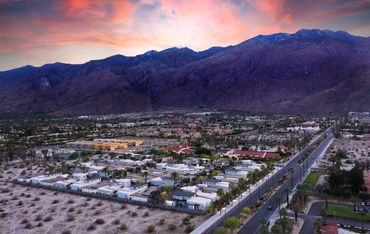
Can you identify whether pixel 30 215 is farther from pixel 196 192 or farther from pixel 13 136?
pixel 13 136

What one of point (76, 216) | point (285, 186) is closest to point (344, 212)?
point (285, 186)

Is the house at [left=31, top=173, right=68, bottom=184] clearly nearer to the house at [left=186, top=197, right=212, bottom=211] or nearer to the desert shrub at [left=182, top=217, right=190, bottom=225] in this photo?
the house at [left=186, top=197, right=212, bottom=211]

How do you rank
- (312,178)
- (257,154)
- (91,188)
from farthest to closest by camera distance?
(257,154), (312,178), (91,188)

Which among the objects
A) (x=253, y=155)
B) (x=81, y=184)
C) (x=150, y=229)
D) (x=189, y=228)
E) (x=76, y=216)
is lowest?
(x=76, y=216)

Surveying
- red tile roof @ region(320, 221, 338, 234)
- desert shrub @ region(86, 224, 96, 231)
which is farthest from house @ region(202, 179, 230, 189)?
desert shrub @ region(86, 224, 96, 231)

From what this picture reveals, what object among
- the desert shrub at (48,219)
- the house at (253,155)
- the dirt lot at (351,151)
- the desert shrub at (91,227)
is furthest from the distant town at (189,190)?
the dirt lot at (351,151)

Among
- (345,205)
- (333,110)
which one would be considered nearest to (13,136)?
(345,205)

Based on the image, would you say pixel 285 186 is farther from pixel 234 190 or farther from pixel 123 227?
pixel 123 227
